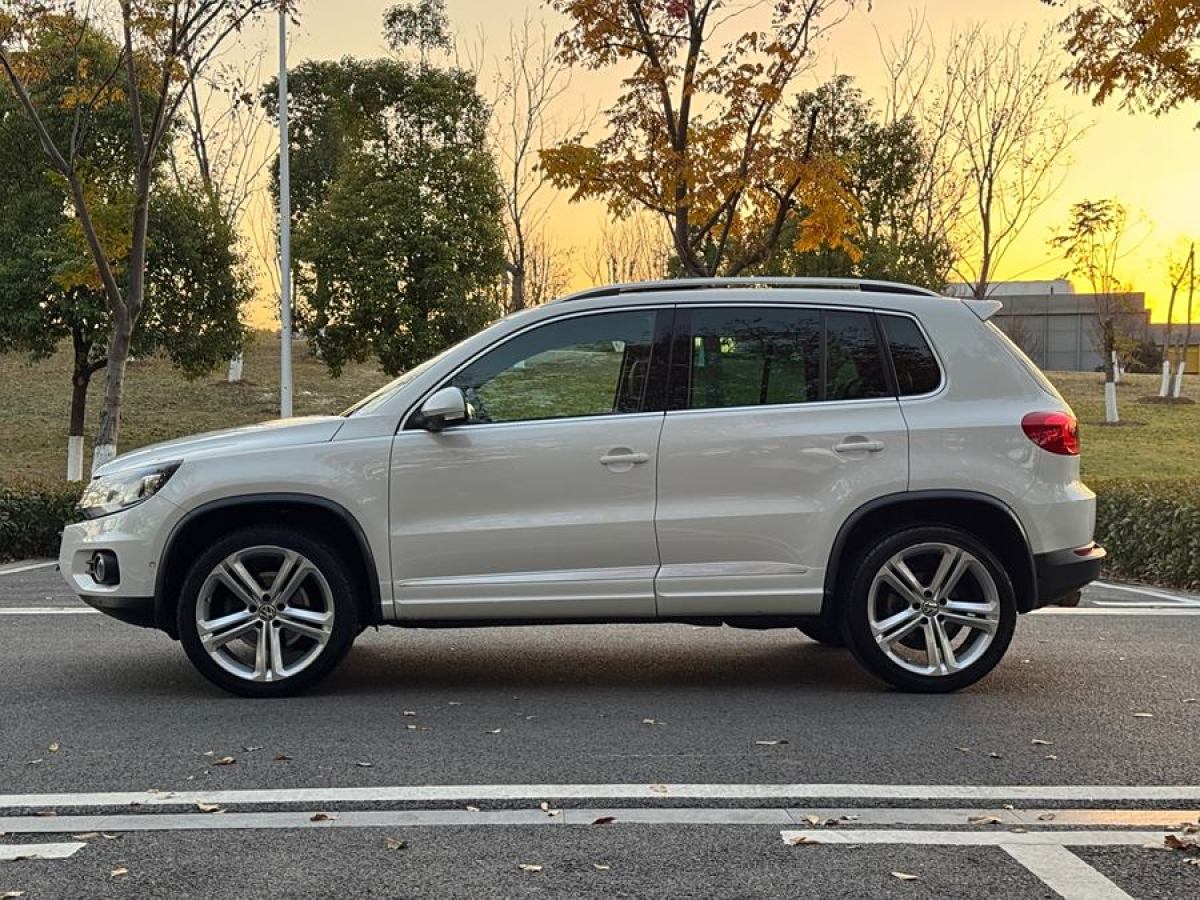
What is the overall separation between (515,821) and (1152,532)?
26.9 feet

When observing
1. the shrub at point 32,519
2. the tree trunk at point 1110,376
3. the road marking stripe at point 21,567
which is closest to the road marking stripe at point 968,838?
the road marking stripe at point 21,567

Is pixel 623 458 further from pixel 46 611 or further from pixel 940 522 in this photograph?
pixel 46 611

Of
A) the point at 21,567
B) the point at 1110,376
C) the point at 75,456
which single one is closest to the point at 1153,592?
the point at 21,567

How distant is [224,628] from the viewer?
5527 mm

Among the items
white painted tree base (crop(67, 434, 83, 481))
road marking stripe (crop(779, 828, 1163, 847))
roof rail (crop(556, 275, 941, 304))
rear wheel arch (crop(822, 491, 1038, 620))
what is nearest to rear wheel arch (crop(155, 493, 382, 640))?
roof rail (crop(556, 275, 941, 304))

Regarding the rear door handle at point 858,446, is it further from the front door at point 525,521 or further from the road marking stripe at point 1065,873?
the road marking stripe at point 1065,873

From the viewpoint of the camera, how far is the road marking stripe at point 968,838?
3.72m

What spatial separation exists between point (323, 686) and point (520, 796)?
2.04 meters

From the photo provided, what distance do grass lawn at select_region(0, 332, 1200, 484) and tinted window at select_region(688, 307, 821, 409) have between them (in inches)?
707

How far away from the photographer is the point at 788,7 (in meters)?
14.4

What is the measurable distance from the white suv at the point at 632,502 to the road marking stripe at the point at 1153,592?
13.1ft

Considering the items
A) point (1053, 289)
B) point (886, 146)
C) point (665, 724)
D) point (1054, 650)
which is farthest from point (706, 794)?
point (1053, 289)

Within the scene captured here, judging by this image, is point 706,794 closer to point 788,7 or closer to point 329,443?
point 329,443

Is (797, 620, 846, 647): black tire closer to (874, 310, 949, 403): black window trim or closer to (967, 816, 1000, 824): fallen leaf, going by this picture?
(874, 310, 949, 403): black window trim
